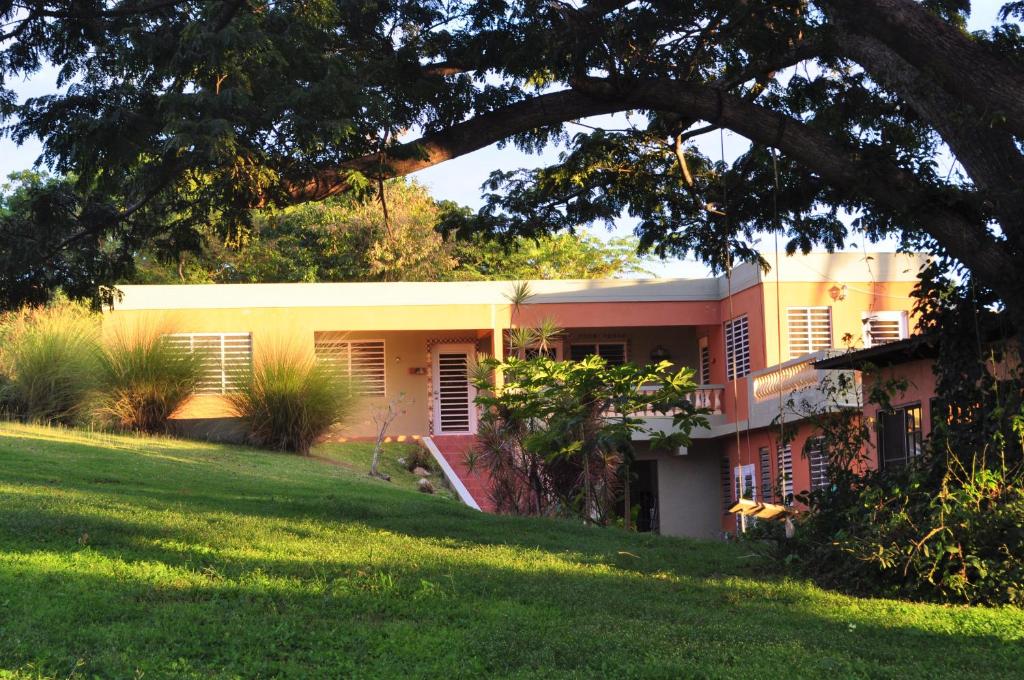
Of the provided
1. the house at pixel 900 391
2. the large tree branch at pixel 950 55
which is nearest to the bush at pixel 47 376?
the house at pixel 900 391

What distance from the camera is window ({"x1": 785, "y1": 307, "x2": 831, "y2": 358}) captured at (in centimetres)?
2433

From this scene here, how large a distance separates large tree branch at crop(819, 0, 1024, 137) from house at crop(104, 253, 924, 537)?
43.6ft

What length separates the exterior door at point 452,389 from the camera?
2861 centimetres

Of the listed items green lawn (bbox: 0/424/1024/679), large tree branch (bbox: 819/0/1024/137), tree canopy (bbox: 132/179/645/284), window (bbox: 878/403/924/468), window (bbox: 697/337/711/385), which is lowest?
green lawn (bbox: 0/424/1024/679)

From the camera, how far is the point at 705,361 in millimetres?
28281

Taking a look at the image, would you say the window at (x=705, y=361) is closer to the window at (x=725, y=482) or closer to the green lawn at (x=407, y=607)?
the window at (x=725, y=482)

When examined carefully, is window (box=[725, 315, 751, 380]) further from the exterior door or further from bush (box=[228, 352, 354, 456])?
bush (box=[228, 352, 354, 456])

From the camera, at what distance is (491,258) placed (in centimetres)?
3519

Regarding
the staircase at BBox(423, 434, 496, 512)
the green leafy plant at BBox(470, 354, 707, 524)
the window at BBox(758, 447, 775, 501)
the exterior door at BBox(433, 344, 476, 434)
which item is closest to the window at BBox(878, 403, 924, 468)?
the green leafy plant at BBox(470, 354, 707, 524)

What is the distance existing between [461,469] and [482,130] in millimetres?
14308

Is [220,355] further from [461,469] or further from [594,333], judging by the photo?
[594,333]

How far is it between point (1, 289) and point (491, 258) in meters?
25.9

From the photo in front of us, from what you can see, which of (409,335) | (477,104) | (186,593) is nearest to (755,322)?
(409,335)

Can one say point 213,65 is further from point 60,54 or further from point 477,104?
point 477,104
